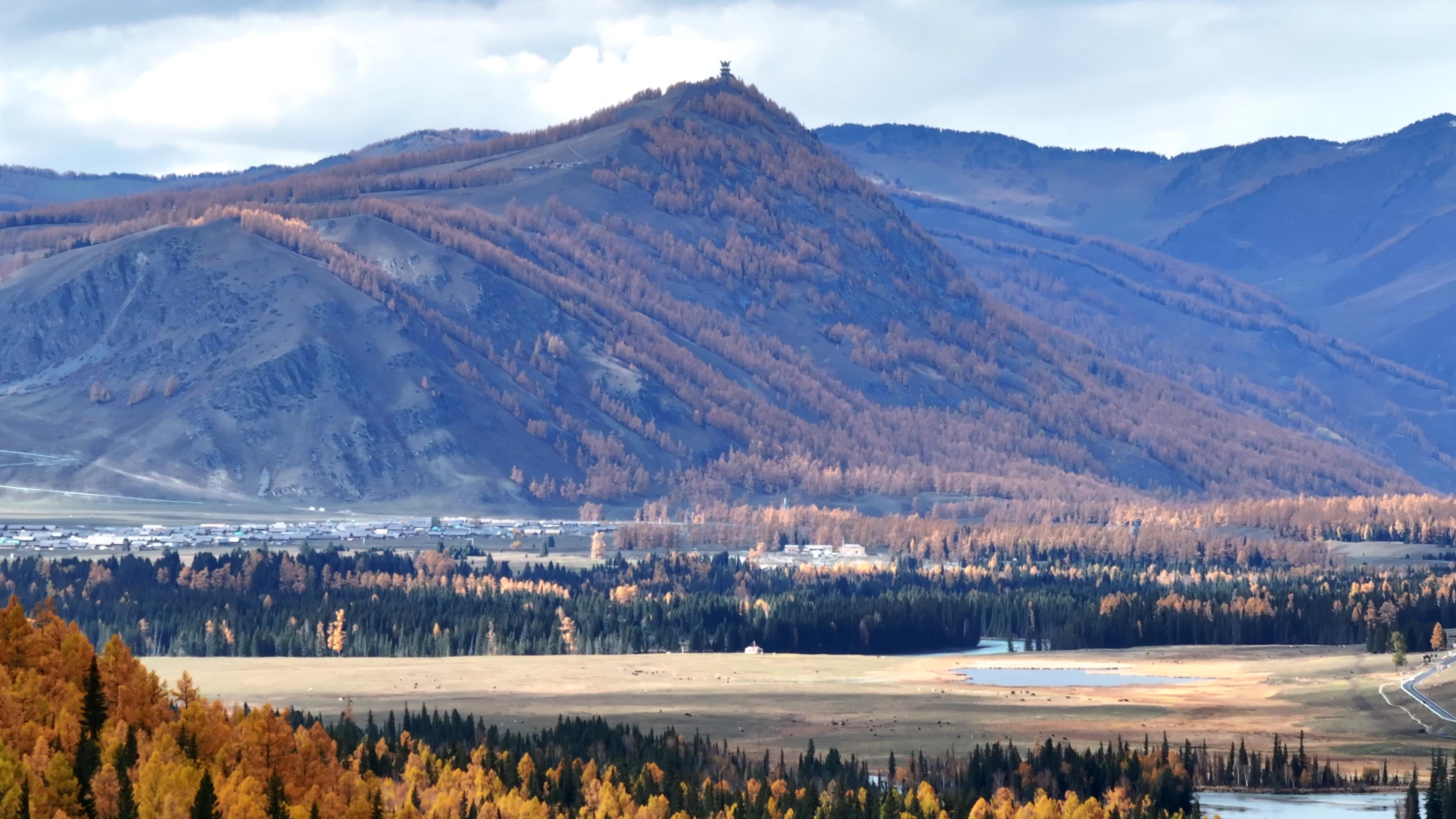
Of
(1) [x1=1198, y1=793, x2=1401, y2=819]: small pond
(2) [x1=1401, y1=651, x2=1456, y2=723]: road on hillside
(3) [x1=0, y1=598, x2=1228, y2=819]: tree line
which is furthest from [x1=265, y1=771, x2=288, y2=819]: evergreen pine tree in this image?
(2) [x1=1401, y1=651, x2=1456, y2=723]: road on hillside

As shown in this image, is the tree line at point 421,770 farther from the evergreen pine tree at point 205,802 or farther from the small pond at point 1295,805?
the small pond at point 1295,805

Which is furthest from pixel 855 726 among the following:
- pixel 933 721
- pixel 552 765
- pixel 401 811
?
pixel 401 811

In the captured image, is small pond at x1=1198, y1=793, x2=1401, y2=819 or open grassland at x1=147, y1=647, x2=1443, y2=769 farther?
open grassland at x1=147, y1=647, x2=1443, y2=769

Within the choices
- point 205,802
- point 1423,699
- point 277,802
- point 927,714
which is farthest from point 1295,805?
point 205,802

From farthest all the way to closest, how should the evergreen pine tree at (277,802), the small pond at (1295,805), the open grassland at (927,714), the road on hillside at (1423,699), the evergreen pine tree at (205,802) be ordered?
the road on hillside at (1423,699)
the open grassland at (927,714)
the small pond at (1295,805)
the evergreen pine tree at (277,802)
the evergreen pine tree at (205,802)

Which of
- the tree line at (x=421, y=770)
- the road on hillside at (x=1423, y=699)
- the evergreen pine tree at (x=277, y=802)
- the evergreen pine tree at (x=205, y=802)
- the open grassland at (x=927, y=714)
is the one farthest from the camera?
the road on hillside at (x=1423, y=699)

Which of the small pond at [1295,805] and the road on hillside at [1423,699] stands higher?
the road on hillside at [1423,699]

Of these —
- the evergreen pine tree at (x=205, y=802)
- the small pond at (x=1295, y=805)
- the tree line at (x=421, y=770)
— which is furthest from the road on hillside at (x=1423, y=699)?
the evergreen pine tree at (x=205, y=802)

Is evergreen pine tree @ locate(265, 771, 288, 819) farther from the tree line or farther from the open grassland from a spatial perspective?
the open grassland

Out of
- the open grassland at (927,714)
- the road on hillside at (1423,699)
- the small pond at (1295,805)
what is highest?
the road on hillside at (1423,699)
